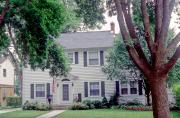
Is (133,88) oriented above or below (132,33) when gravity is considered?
below

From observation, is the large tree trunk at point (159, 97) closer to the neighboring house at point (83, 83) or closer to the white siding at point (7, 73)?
the neighboring house at point (83, 83)

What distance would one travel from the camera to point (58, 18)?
58.6ft

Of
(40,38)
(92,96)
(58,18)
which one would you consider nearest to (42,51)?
(40,38)

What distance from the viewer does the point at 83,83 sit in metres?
35.4

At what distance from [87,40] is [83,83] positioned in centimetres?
447

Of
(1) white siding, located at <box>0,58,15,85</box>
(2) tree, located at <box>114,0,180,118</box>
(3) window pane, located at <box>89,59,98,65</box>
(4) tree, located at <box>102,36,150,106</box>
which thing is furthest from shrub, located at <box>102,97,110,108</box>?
(2) tree, located at <box>114,0,180,118</box>

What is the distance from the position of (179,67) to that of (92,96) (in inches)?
359

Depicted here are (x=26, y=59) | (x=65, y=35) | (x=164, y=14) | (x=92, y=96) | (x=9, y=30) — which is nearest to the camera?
(x=164, y=14)

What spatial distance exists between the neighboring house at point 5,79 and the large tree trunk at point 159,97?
135 ft

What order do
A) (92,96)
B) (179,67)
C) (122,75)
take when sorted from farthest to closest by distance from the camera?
(92,96)
(122,75)
(179,67)


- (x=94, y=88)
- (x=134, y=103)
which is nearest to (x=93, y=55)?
(x=94, y=88)

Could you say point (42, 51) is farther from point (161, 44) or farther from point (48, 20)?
point (161, 44)

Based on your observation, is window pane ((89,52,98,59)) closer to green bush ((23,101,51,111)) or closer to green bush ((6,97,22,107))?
green bush ((23,101,51,111))

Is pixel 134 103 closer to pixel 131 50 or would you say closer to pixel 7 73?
pixel 131 50
